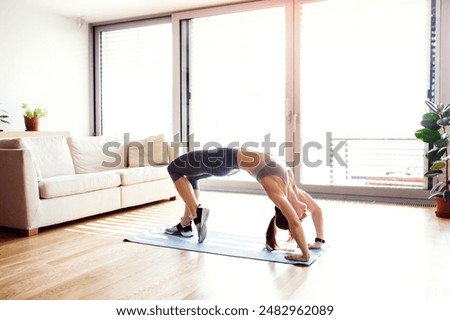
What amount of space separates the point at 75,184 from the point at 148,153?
1433 mm

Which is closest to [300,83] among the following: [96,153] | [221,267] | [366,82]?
[366,82]

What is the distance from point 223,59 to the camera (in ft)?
19.2

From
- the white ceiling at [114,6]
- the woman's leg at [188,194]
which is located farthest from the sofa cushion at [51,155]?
the white ceiling at [114,6]

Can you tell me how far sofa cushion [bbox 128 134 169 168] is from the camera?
16.5ft

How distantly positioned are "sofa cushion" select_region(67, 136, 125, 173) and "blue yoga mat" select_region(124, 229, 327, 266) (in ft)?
5.13

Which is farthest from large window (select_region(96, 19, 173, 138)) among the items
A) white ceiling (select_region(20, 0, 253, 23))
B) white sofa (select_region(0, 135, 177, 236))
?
white sofa (select_region(0, 135, 177, 236))

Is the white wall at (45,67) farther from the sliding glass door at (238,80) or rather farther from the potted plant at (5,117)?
the sliding glass door at (238,80)

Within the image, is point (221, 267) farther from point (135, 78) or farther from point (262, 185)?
point (135, 78)

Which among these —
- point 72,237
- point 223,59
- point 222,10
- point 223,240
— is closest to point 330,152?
point 223,59

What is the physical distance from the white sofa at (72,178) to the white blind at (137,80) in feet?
4.36

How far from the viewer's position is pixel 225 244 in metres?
3.07

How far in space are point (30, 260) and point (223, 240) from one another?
1.31 m

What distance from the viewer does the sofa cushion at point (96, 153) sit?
4621mm

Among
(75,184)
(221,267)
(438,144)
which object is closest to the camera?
(221,267)
